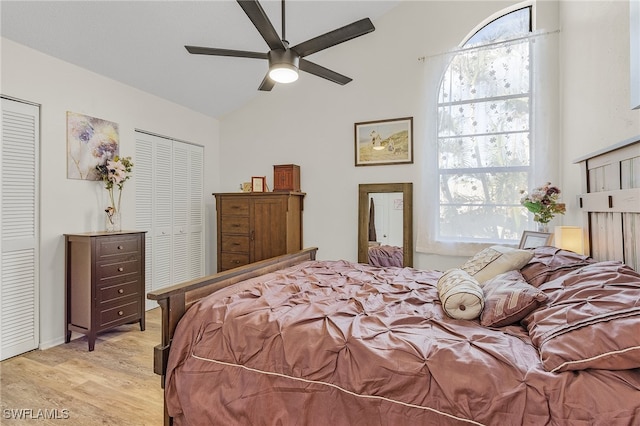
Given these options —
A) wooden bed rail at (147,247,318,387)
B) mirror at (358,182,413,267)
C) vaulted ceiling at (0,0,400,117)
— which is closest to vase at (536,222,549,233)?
mirror at (358,182,413,267)

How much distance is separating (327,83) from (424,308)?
10.5 feet

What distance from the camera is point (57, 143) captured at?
2949mm

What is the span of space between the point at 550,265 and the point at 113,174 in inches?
144

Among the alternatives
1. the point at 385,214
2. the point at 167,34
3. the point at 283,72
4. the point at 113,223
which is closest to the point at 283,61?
the point at 283,72

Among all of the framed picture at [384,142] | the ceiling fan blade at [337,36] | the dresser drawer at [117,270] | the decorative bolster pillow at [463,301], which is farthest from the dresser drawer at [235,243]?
the decorative bolster pillow at [463,301]

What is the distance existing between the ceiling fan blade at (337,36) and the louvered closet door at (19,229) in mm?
2410

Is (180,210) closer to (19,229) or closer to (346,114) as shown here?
(19,229)

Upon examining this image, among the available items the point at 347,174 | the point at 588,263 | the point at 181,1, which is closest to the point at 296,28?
the point at 181,1

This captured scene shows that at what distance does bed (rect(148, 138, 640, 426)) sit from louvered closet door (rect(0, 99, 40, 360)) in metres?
2.03

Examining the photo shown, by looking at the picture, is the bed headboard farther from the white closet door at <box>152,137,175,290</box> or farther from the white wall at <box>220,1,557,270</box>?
the white closet door at <box>152,137,175,290</box>

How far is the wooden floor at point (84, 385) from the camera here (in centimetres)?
192

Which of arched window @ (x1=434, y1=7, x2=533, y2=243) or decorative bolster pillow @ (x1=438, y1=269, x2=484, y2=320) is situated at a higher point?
arched window @ (x1=434, y1=7, x2=533, y2=243)

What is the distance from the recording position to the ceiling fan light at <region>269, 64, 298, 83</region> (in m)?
2.14

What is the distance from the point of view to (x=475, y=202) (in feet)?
11.2
